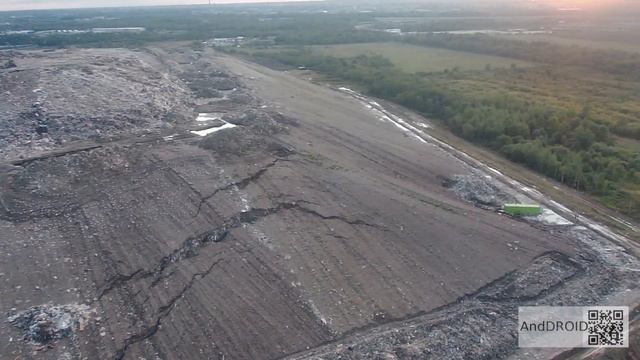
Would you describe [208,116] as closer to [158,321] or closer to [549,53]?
[158,321]

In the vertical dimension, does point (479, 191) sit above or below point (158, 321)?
above

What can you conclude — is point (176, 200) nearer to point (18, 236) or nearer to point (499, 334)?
point (18, 236)

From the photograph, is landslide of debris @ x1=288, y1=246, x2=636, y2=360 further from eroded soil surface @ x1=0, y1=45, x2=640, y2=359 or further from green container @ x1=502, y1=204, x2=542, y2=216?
green container @ x1=502, y1=204, x2=542, y2=216

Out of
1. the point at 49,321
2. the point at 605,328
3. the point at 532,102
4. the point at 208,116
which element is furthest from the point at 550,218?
the point at 208,116

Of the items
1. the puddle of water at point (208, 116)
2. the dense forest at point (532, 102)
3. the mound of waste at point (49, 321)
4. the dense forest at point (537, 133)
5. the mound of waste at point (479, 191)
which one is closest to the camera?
the mound of waste at point (49, 321)

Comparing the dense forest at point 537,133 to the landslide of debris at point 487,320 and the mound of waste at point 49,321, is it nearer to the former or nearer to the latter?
the landslide of debris at point 487,320

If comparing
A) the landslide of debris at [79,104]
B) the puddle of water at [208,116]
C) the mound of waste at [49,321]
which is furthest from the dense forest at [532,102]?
the mound of waste at [49,321]
